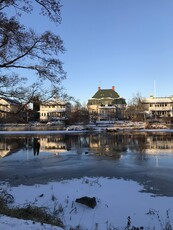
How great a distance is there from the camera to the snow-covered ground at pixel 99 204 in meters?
7.78

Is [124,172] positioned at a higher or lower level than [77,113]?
lower

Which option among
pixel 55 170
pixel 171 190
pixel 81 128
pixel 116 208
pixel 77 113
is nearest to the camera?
pixel 116 208

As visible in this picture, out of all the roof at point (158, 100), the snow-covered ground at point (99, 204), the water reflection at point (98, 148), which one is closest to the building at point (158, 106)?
the roof at point (158, 100)

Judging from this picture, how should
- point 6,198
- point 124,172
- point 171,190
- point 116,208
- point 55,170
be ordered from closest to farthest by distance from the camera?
point 116,208, point 6,198, point 171,190, point 124,172, point 55,170

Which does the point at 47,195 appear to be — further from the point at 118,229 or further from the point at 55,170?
the point at 55,170

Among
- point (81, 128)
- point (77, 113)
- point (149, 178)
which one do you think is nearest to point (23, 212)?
point (149, 178)

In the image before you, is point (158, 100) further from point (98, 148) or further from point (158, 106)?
point (98, 148)

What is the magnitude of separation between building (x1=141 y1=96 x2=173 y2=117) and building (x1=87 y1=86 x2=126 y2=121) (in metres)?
12.4

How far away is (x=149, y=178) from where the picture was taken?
44.2ft

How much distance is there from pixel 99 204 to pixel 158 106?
102647 mm

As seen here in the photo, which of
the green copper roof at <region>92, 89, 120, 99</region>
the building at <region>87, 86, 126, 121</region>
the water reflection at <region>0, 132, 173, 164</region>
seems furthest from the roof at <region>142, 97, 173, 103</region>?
the water reflection at <region>0, 132, 173, 164</region>

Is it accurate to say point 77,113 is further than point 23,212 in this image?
Yes

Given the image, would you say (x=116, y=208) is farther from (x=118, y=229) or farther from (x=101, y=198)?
(x=118, y=229)

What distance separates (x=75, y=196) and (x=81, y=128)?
5949 cm
